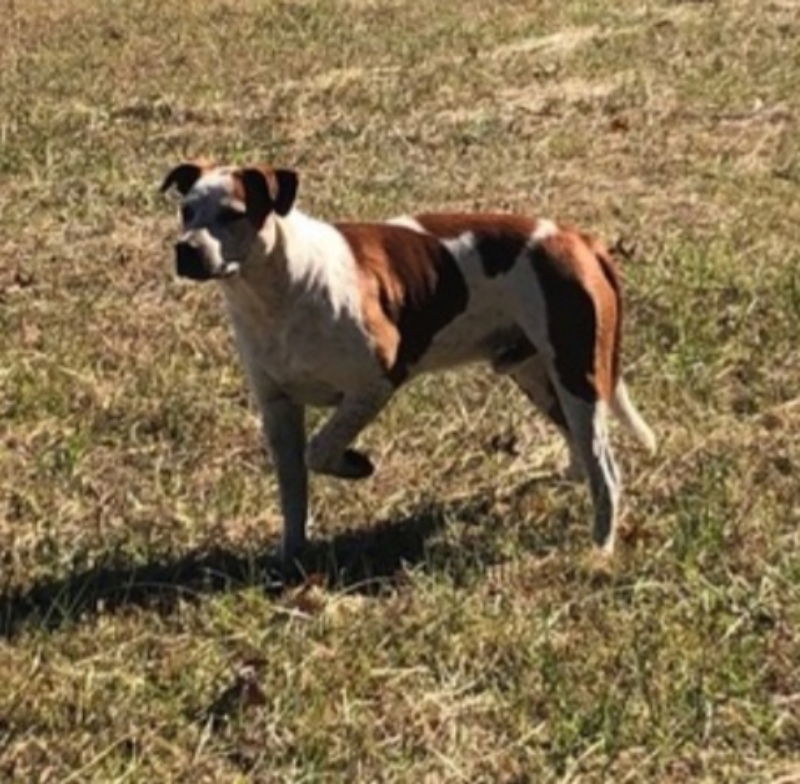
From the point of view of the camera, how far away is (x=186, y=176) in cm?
622

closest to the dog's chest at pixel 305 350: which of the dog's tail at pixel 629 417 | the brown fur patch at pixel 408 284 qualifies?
the brown fur patch at pixel 408 284

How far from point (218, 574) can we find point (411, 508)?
3.11ft

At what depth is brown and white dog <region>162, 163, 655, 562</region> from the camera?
614 cm

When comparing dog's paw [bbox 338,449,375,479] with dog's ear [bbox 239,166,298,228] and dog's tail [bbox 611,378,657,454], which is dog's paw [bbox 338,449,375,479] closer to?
dog's ear [bbox 239,166,298,228]

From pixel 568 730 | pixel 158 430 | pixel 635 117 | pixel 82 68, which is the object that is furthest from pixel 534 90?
pixel 568 730

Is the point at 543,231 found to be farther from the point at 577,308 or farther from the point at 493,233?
the point at 577,308

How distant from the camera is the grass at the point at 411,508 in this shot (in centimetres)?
516

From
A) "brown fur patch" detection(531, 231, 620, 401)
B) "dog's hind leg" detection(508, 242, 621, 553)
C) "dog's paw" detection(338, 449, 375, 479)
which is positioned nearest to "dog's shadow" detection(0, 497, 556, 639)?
"dog's paw" detection(338, 449, 375, 479)

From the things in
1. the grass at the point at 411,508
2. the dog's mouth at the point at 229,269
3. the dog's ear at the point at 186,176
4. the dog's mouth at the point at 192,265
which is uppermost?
the dog's ear at the point at 186,176

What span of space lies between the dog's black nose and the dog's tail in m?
1.83

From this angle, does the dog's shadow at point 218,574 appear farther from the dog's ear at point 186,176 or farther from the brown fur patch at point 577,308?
the dog's ear at point 186,176

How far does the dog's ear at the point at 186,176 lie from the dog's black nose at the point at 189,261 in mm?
381

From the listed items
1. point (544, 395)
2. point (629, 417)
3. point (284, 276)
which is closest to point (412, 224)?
→ point (284, 276)

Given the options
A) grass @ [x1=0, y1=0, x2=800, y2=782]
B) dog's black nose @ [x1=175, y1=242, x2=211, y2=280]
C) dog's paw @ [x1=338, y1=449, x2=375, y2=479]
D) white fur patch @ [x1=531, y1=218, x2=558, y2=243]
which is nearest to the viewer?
grass @ [x1=0, y1=0, x2=800, y2=782]
